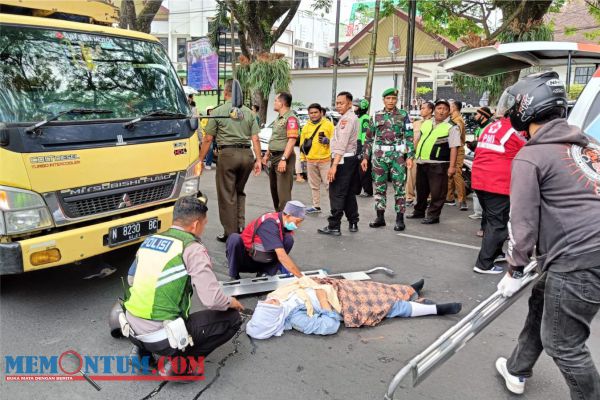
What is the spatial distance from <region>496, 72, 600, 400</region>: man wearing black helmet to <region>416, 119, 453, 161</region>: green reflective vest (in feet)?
14.3

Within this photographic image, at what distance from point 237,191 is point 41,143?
2779 mm

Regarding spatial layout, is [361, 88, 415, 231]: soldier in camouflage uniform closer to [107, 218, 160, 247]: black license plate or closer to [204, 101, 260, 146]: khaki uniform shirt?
[204, 101, 260, 146]: khaki uniform shirt

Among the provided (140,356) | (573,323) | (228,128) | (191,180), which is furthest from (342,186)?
(573,323)

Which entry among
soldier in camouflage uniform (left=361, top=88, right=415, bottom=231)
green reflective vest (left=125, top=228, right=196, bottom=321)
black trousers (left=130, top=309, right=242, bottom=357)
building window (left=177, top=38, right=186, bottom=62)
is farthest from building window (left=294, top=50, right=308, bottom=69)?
green reflective vest (left=125, top=228, right=196, bottom=321)

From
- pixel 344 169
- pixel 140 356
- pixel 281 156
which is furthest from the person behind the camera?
pixel 281 156

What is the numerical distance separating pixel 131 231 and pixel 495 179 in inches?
136

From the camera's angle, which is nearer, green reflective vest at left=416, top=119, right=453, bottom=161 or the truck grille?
the truck grille

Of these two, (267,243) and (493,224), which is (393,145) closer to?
(493,224)

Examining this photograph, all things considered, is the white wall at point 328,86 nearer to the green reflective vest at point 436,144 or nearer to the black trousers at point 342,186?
the green reflective vest at point 436,144

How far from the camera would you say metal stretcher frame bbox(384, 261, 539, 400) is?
219 centimetres

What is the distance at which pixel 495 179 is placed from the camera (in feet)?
15.5

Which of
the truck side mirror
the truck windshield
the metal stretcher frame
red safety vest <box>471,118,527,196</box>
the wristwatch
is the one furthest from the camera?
the truck side mirror

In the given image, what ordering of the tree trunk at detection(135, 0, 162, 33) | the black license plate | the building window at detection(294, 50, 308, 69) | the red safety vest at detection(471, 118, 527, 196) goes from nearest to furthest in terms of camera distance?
the black license plate, the red safety vest at detection(471, 118, 527, 196), the tree trunk at detection(135, 0, 162, 33), the building window at detection(294, 50, 308, 69)

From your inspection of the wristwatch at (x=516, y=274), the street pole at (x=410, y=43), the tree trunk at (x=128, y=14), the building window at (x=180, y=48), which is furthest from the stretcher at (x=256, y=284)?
the building window at (x=180, y=48)
